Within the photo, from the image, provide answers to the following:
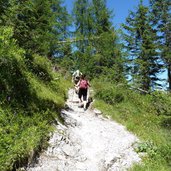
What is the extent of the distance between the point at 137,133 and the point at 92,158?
369cm

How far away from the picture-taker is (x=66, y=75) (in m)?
26.0

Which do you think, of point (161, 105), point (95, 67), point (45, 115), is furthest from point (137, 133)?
point (95, 67)

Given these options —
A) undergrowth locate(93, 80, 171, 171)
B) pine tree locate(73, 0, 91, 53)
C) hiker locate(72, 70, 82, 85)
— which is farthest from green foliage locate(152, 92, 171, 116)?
pine tree locate(73, 0, 91, 53)

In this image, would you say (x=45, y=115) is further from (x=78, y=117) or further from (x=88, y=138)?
(x=78, y=117)

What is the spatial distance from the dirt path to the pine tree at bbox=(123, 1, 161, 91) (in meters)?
14.1

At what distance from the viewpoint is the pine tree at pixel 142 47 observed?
2788cm

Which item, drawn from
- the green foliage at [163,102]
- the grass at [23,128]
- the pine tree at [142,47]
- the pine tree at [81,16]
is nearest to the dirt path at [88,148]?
the grass at [23,128]

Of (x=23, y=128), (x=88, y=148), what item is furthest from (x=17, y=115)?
(x=88, y=148)

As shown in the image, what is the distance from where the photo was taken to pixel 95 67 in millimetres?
33344

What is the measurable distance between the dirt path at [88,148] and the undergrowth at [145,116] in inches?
19.5

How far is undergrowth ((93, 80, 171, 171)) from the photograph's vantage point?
1093cm

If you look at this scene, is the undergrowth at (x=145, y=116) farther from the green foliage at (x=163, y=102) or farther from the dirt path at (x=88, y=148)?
the dirt path at (x=88, y=148)

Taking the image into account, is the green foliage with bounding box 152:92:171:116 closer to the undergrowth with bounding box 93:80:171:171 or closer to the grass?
the undergrowth with bounding box 93:80:171:171

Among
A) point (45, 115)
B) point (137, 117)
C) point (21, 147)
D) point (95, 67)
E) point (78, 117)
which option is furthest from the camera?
point (95, 67)
